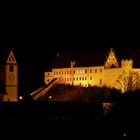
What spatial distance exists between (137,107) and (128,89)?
28965 mm

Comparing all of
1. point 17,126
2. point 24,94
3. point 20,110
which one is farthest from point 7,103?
point 24,94

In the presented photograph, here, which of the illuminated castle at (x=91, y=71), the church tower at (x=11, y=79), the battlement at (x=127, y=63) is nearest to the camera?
the church tower at (x=11, y=79)

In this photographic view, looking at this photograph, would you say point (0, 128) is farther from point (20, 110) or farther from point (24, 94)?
point (24, 94)

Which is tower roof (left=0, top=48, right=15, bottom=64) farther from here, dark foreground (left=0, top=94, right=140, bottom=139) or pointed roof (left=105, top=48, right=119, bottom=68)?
pointed roof (left=105, top=48, right=119, bottom=68)

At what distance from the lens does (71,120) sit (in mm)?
59406

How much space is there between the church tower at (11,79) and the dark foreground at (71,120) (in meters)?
12.7

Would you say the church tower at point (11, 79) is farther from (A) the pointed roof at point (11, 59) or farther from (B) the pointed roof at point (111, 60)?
(B) the pointed roof at point (111, 60)

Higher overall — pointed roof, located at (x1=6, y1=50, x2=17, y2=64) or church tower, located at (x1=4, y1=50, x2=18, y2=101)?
pointed roof, located at (x1=6, y1=50, x2=17, y2=64)

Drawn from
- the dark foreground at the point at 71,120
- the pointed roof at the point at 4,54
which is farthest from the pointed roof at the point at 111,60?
the dark foreground at the point at 71,120

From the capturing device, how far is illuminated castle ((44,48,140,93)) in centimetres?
9088

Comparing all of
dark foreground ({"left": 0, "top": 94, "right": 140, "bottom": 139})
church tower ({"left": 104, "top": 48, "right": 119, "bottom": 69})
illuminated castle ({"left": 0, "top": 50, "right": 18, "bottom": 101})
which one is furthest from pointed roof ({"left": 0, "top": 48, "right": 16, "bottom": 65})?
church tower ({"left": 104, "top": 48, "right": 119, "bottom": 69})

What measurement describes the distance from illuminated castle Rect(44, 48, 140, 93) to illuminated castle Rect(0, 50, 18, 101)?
52.0ft

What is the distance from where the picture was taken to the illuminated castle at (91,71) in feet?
298

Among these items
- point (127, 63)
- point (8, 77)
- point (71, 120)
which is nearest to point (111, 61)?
point (127, 63)
